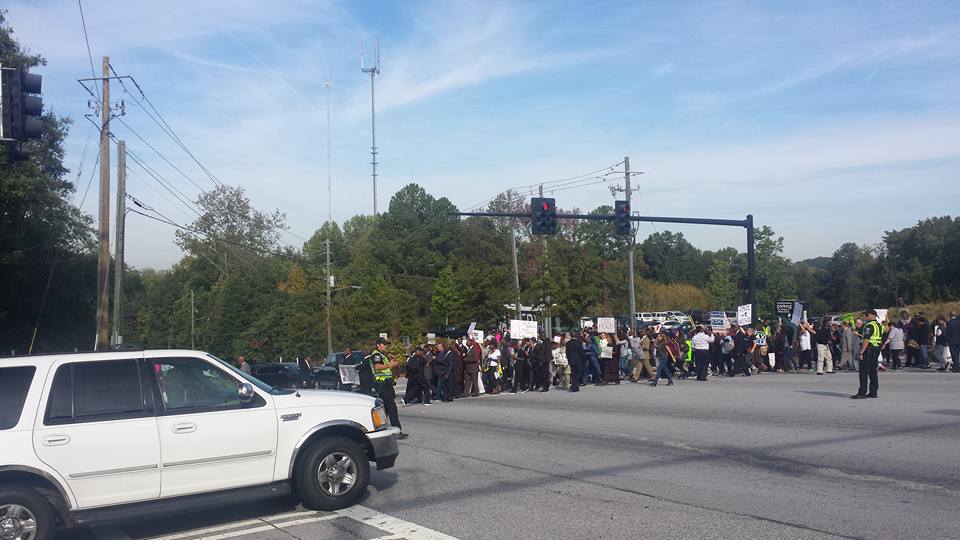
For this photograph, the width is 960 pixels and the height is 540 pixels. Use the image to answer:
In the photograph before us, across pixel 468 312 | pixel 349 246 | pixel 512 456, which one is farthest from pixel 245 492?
pixel 349 246

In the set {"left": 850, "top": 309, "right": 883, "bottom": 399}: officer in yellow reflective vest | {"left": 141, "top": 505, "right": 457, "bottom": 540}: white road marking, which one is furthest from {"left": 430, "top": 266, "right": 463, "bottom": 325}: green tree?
{"left": 141, "top": 505, "right": 457, "bottom": 540}: white road marking

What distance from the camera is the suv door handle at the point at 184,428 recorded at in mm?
7910

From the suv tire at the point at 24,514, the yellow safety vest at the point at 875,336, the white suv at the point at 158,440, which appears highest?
the yellow safety vest at the point at 875,336

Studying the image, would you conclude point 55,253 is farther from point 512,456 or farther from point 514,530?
point 514,530

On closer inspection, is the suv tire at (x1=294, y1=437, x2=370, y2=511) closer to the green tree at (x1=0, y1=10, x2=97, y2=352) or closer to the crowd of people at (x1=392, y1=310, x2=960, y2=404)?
the crowd of people at (x1=392, y1=310, x2=960, y2=404)

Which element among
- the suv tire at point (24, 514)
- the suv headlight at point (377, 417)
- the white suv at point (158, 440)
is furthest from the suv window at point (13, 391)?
the suv headlight at point (377, 417)

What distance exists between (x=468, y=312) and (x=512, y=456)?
131 ft

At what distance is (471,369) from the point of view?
2456cm

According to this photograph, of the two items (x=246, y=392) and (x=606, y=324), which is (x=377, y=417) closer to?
(x=246, y=392)

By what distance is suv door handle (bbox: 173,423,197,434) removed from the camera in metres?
7.91

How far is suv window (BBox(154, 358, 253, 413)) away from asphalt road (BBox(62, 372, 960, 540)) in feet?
4.07

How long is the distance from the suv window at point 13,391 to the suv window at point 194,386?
3.65 feet

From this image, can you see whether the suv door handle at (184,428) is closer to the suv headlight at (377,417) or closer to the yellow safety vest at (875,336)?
the suv headlight at (377,417)

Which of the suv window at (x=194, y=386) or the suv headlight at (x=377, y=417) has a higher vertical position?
the suv window at (x=194, y=386)
